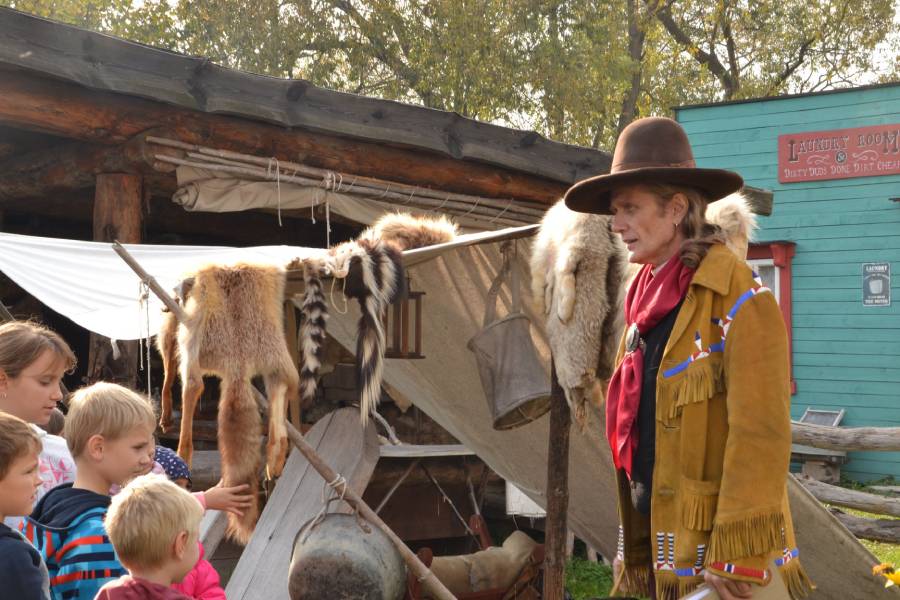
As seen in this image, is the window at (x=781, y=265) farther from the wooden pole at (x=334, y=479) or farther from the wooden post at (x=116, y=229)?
the wooden pole at (x=334, y=479)

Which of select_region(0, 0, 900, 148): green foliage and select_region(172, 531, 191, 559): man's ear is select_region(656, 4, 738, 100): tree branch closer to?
select_region(0, 0, 900, 148): green foliage

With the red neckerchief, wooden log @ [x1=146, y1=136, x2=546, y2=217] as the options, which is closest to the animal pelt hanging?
the red neckerchief

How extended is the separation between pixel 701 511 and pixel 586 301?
1110 mm

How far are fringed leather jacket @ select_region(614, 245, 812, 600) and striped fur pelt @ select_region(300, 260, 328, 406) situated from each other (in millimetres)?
1471

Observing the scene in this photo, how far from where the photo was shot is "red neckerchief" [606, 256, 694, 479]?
8.25ft

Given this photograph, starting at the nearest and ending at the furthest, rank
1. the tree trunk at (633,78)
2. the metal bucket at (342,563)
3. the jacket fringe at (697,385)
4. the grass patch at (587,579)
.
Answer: the jacket fringe at (697,385), the metal bucket at (342,563), the grass patch at (587,579), the tree trunk at (633,78)

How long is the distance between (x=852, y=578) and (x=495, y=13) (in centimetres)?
1681

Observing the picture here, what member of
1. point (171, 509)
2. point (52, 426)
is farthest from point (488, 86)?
point (171, 509)

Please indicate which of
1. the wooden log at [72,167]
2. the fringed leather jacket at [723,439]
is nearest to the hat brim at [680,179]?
the fringed leather jacket at [723,439]

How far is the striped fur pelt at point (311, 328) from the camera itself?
3582 millimetres

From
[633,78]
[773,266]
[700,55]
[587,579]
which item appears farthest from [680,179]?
[700,55]

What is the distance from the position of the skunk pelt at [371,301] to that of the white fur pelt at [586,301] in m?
0.58

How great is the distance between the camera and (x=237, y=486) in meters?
3.53

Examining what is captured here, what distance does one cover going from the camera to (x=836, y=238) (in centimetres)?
1098
